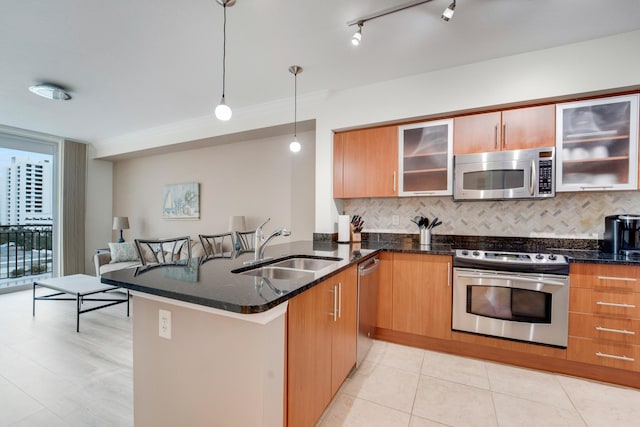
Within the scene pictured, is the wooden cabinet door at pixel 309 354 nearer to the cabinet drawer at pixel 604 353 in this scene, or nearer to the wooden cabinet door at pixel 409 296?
the wooden cabinet door at pixel 409 296

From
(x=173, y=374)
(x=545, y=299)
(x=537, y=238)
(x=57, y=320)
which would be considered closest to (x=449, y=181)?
(x=537, y=238)

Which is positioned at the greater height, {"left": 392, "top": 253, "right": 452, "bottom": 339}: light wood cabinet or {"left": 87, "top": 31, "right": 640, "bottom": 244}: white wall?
{"left": 87, "top": 31, "right": 640, "bottom": 244}: white wall

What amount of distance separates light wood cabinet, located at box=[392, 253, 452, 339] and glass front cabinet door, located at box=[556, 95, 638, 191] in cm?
123

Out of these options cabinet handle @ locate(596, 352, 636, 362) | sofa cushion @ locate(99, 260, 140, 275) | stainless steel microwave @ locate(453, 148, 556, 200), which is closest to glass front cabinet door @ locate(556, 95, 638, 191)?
stainless steel microwave @ locate(453, 148, 556, 200)

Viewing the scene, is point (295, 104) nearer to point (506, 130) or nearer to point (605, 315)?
point (506, 130)

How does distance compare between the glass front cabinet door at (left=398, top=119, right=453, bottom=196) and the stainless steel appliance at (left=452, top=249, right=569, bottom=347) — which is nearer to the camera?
the stainless steel appliance at (left=452, top=249, right=569, bottom=347)

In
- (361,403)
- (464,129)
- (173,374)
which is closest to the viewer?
(173,374)

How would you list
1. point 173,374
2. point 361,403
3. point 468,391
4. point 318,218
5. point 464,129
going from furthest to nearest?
point 318,218 → point 464,129 → point 468,391 → point 361,403 → point 173,374

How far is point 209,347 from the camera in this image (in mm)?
1163

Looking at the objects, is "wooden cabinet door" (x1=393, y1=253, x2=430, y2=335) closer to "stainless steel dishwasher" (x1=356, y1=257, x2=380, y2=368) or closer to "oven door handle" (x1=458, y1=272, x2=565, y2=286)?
"stainless steel dishwasher" (x1=356, y1=257, x2=380, y2=368)

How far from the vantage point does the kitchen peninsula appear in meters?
1.06

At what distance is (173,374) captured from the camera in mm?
1253

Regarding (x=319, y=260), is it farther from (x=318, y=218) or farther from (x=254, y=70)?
(x=254, y=70)

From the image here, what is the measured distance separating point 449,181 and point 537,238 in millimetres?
995
